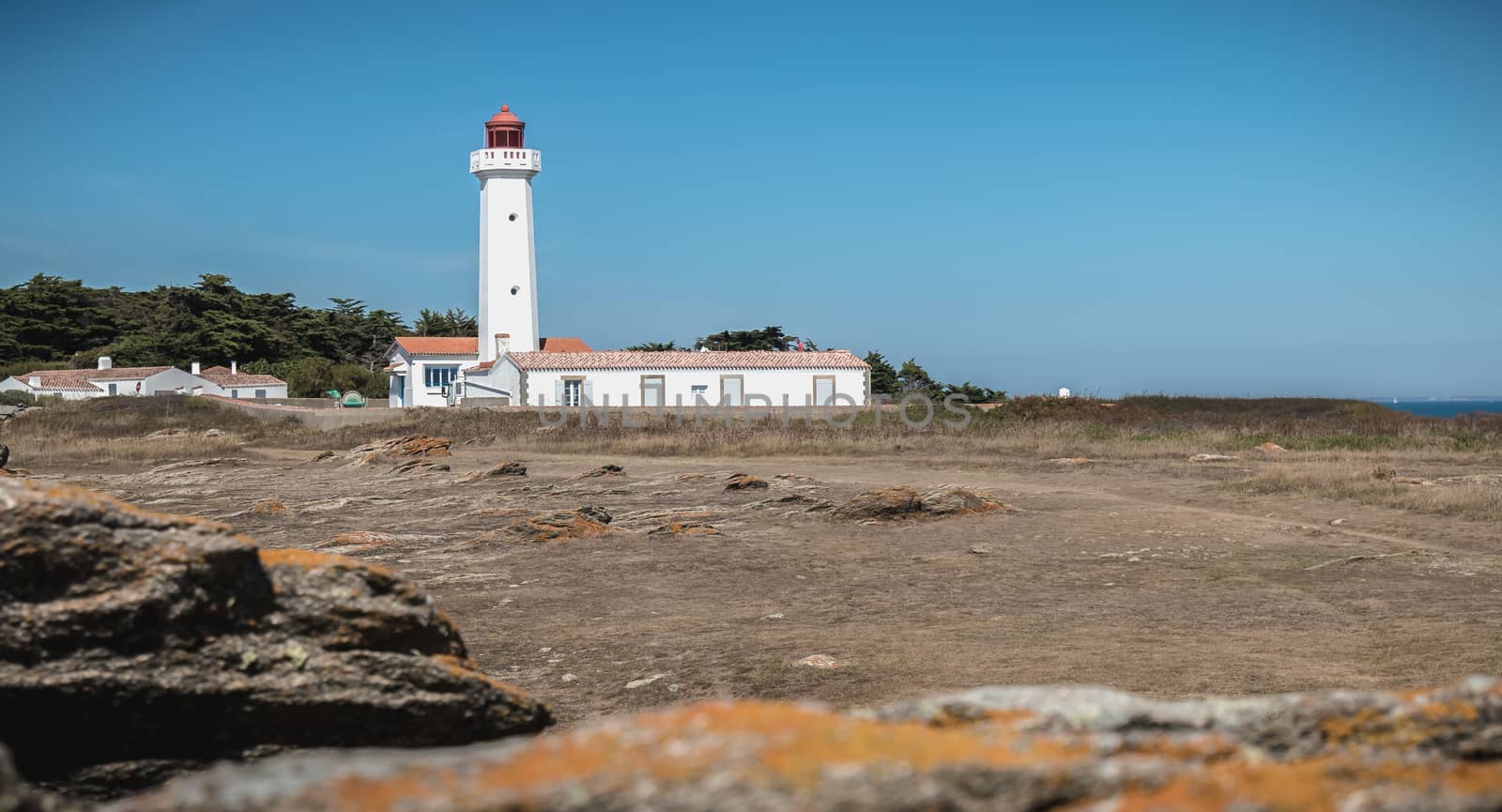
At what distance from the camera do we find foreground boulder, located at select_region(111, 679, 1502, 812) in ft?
7.57

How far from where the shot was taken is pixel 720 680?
9016 millimetres

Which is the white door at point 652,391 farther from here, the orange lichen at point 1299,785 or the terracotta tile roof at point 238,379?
the orange lichen at point 1299,785

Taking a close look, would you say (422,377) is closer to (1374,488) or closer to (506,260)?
(506,260)

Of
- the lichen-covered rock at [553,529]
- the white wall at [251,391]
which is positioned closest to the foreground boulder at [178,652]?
the lichen-covered rock at [553,529]

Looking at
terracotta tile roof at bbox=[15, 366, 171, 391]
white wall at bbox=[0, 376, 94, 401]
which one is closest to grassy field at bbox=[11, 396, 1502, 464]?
white wall at bbox=[0, 376, 94, 401]

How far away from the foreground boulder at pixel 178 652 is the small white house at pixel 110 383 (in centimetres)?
5987

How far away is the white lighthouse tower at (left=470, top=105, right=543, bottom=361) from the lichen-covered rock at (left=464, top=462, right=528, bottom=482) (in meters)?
29.9

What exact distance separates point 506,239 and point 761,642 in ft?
159

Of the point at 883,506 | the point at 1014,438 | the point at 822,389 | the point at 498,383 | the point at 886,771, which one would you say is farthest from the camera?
the point at 498,383

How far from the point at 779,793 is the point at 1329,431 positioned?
37.4 metres

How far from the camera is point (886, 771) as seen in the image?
2420mm

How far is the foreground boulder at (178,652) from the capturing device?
4.54 metres

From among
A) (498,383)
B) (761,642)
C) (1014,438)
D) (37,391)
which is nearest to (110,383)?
(37,391)

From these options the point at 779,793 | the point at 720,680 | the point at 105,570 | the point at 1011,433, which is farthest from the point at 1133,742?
the point at 1011,433
